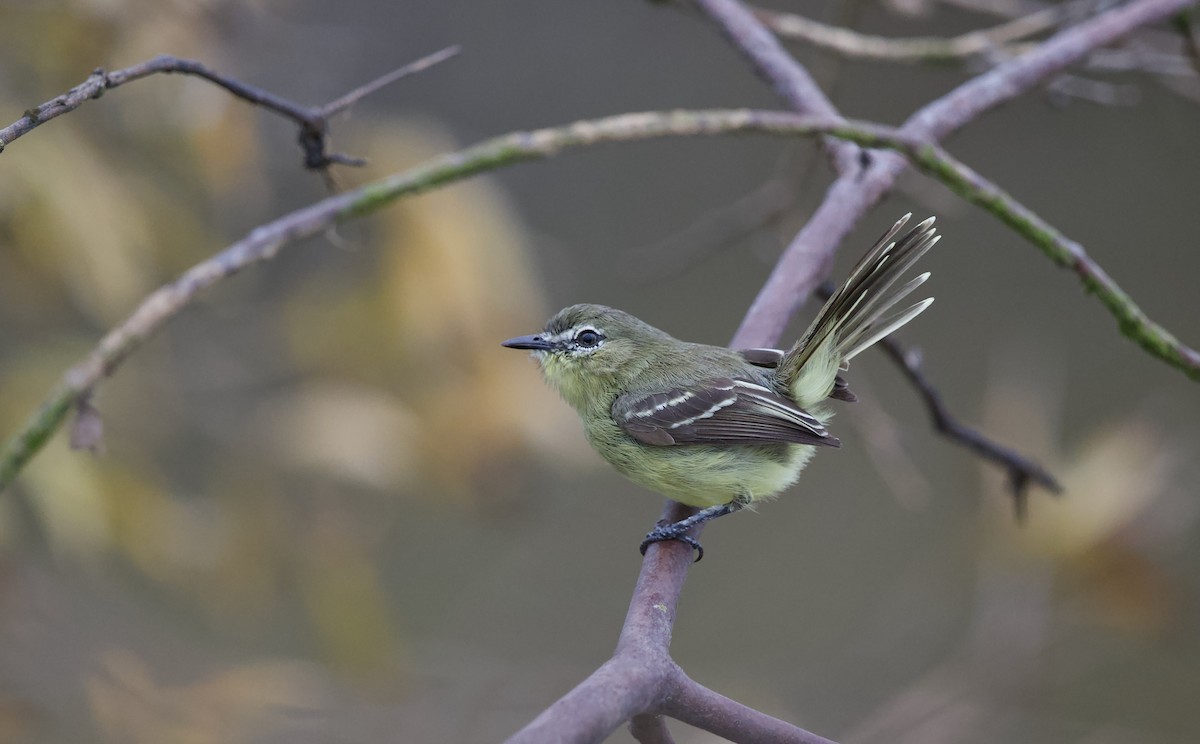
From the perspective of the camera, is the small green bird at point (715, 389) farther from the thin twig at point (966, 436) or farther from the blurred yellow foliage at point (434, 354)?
the blurred yellow foliage at point (434, 354)

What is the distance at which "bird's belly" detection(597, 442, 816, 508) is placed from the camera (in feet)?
→ 7.83

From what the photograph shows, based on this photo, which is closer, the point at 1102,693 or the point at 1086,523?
the point at 1086,523

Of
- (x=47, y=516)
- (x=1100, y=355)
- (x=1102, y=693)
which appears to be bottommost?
(x=47, y=516)

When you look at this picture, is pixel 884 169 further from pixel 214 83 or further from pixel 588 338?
pixel 214 83

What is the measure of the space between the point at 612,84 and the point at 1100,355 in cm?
277

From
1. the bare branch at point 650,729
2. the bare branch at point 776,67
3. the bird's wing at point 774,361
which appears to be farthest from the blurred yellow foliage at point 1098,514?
the bare branch at point 650,729

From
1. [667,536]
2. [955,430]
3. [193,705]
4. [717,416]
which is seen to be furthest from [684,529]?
[193,705]

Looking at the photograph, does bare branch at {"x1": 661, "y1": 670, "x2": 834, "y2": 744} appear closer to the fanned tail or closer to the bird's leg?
the bird's leg

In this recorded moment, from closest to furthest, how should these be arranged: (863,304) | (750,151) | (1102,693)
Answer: (863,304) < (1102,693) < (750,151)

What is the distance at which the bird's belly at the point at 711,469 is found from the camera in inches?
94.0

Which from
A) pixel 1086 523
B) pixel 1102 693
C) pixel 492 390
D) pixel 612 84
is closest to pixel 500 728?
pixel 492 390

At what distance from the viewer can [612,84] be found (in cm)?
568

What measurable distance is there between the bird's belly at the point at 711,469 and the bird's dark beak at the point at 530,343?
36cm

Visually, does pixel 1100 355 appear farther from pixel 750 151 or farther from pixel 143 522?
pixel 143 522
